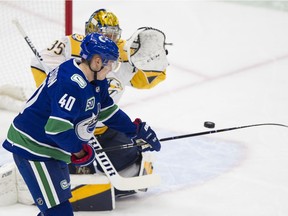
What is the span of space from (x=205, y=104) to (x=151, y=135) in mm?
1764

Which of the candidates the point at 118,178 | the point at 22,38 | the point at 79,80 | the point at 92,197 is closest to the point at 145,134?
the point at 118,178

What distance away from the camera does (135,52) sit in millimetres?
3521

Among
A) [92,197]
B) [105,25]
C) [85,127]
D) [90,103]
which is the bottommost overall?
[92,197]

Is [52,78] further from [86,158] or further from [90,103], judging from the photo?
[86,158]

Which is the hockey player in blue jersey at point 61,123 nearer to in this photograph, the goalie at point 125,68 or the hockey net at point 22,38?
the goalie at point 125,68

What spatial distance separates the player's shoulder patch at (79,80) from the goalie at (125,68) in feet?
2.52

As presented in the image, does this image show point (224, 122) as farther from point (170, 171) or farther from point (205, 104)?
point (170, 171)

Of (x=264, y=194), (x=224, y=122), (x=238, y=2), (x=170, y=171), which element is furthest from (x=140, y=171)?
(x=238, y=2)

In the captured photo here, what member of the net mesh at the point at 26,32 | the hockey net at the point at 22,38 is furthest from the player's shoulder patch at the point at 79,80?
the net mesh at the point at 26,32

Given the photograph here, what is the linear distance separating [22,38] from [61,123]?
3148 mm

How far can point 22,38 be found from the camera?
561 cm

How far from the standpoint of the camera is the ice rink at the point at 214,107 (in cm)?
355

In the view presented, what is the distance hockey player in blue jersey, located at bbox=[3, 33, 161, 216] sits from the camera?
2.60 meters

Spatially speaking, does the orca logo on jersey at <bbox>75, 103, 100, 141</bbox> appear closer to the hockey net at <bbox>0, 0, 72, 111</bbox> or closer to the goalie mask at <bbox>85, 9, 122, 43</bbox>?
the goalie mask at <bbox>85, 9, 122, 43</bbox>
